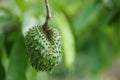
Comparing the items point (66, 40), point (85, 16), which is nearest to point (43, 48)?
point (66, 40)

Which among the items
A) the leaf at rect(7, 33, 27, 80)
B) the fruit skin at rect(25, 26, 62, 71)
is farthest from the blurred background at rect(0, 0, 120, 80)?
the fruit skin at rect(25, 26, 62, 71)

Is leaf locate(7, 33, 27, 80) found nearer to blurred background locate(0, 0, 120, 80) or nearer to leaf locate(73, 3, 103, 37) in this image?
blurred background locate(0, 0, 120, 80)

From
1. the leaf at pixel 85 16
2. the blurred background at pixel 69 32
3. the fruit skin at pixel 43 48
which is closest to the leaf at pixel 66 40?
the blurred background at pixel 69 32

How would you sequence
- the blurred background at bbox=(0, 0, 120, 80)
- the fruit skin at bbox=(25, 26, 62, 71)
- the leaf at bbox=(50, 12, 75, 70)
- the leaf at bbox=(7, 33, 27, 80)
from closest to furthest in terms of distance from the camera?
1. the fruit skin at bbox=(25, 26, 62, 71)
2. the leaf at bbox=(7, 33, 27, 80)
3. the blurred background at bbox=(0, 0, 120, 80)
4. the leaf at bbox=(50, 12, 75, 70)

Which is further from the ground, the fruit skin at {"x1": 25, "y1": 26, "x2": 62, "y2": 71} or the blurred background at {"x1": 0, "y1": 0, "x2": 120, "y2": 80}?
the blurred background at {"x1": 0, "y1": 0, "x2": 120, "y2": 80}

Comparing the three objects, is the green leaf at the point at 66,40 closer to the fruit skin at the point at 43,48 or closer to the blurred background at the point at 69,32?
the blurred background at the point at 69,32

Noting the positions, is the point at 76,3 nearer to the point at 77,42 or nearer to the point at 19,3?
the point at 77,42
